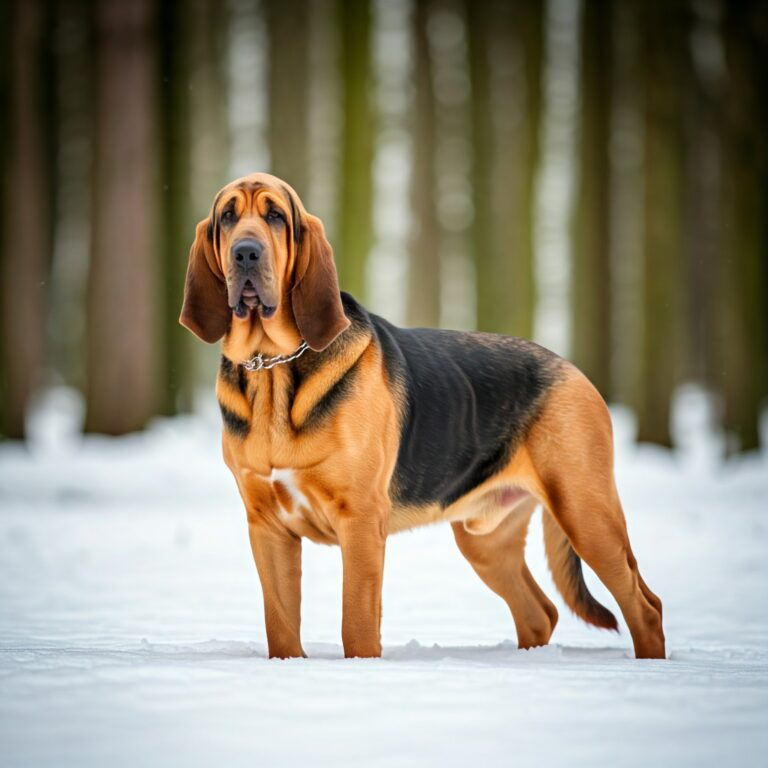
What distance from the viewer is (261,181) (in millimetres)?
4328

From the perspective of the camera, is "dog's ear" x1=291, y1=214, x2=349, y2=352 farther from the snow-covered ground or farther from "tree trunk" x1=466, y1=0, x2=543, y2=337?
"tree trunk" x1=466, y1=0, x2=543, y2=337

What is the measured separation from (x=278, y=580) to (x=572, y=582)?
5.28 ft

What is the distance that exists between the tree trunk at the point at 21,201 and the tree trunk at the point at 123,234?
87.9 inches

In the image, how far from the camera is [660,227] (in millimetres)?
13805

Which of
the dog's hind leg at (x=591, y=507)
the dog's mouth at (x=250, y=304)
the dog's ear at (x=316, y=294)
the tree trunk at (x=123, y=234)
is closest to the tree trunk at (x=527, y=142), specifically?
the tree trunk at (x=123, y=234)

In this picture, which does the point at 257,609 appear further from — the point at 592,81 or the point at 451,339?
the point at 592,81

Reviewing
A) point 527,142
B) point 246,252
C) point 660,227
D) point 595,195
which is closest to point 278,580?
point 246,252

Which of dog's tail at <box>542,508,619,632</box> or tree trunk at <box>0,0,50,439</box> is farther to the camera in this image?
tree trunk at <box>0,0,50,439</box>

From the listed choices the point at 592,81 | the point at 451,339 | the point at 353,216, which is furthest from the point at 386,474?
the point at 592,81

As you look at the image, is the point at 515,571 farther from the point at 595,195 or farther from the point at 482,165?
the point at 482,165

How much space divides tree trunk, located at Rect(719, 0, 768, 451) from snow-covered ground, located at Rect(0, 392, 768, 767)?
1709 mm

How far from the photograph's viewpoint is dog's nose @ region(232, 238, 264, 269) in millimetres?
4129

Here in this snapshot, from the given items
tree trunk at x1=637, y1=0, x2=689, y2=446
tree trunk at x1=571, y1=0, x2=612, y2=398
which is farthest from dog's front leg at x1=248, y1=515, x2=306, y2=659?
tree trunk at x1=571, y1=0, x2=612, y2=398

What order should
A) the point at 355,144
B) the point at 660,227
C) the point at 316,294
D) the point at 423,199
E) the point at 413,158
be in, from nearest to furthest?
the point at 316,294
the point at 660,227
the point at 355,144
the point at 413,158
the point at 423,199
